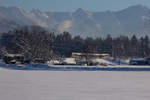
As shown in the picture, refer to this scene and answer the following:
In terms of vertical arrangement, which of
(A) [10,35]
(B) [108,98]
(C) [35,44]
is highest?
(A) [10,35]

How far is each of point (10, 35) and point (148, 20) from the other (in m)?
70.0

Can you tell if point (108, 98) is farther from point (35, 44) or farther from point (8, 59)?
point (35, 44)

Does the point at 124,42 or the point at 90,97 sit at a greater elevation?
the point at 124,42

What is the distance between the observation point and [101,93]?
884cm

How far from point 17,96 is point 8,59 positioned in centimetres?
3023

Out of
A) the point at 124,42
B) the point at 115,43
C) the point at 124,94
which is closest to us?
the point at 124,94

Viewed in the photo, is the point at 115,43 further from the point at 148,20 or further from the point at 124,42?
the point at 148,20

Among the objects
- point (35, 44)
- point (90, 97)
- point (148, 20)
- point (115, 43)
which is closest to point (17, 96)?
point (90, 97)

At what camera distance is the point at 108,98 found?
25.9 feet

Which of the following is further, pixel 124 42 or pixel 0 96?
pixel 124 42

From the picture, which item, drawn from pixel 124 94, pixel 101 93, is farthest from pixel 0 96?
pixel 124 94

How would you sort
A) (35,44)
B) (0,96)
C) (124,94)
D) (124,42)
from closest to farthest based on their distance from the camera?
(0,96) < (124,94) < (35,44) < (124,42)

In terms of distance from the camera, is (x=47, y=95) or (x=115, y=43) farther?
(x=115, y=43)

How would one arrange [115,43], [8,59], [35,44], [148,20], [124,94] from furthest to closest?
[115,43] < [35,44] < [8,59] < [148,20] < [124,94]
